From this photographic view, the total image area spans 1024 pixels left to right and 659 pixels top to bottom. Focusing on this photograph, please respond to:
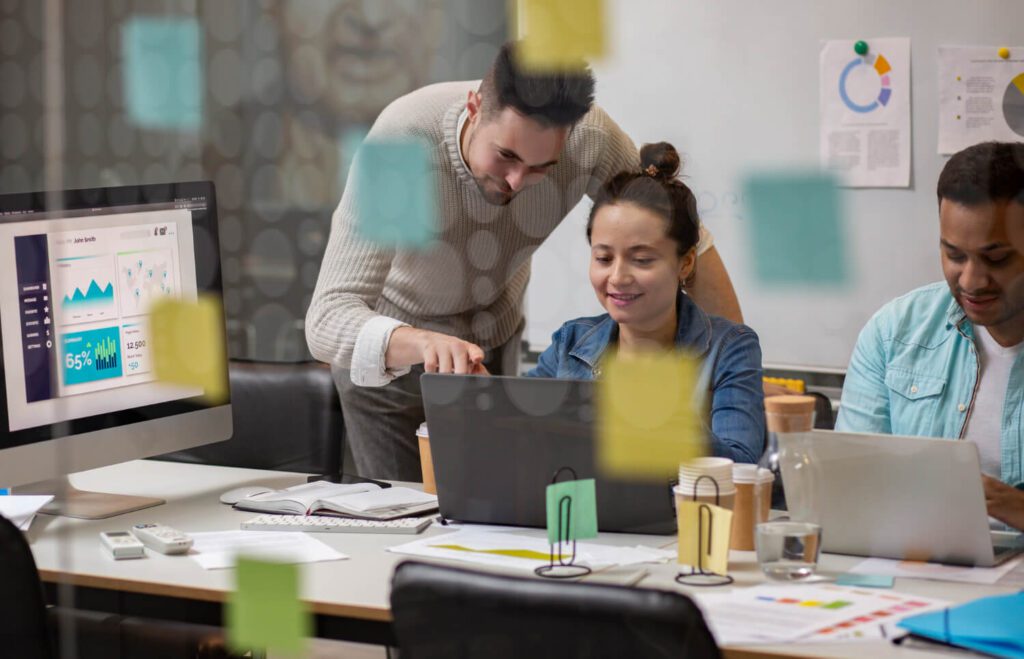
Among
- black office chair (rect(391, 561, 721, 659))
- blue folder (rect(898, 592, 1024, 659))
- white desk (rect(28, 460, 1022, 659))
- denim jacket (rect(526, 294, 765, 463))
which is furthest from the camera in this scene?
denim jacket (rect(526, 294, 765, 463))

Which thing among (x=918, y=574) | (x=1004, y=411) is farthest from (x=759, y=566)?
(x=1004, y=411)

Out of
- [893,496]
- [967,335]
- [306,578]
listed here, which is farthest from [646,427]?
[967,335]

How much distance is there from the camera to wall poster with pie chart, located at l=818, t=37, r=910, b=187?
48.8 inches

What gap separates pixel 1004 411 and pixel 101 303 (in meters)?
0.98

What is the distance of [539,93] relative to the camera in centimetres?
131

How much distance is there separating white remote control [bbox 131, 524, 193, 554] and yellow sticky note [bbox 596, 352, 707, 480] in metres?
0.41

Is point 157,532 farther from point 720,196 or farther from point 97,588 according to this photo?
point 720,196

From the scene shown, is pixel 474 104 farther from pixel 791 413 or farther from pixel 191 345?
pixel 791 413

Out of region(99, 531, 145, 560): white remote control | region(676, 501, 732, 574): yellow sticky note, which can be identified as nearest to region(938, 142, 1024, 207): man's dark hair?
region(676, 501, 732, 574): yellow sticky note

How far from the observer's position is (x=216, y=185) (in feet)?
4.16

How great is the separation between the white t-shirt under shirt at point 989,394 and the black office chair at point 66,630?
2.67ft

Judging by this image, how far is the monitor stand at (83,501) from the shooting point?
1.32 meters

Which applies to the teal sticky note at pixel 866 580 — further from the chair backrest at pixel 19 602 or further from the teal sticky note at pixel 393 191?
the chair backrest at pixel 19 602

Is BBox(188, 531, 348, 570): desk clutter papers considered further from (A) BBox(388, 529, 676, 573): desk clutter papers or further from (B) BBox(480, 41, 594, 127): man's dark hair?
(B) BBox(480, 41, 594, 127): man's dark hair
